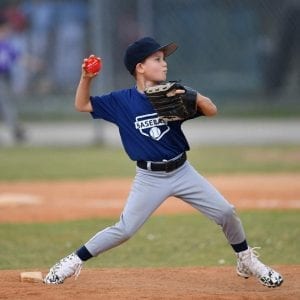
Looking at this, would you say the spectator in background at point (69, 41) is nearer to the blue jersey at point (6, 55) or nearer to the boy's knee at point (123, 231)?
the blue jersey at point (6, 55)

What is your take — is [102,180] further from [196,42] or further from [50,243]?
[196,42]

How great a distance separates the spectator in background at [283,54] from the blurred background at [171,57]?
0.7 inches

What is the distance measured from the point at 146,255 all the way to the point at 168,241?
616 millimetres

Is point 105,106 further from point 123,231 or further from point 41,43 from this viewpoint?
point 41,43

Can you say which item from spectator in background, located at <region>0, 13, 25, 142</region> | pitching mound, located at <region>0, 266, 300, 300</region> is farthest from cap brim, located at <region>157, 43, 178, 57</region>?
spectator in background, located at <region>0, 13, 25, 142</region>

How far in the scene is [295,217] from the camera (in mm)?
9148

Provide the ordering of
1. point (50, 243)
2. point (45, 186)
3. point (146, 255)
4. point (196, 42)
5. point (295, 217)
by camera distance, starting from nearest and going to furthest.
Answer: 1. point (146, 255)
2. point (50, 243)
3. point (295, 217)
4. point (45, 186)
5. point (196, 42)

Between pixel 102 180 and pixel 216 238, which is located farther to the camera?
pixel 102 180

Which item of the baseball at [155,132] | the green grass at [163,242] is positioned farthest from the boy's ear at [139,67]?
the green grass at [163,242]

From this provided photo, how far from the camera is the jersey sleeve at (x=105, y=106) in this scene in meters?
A: 6.03

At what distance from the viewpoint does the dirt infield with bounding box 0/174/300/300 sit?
18.7 ft

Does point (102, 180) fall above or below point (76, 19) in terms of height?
below

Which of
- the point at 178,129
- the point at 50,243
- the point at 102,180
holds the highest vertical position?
the point at 178,129

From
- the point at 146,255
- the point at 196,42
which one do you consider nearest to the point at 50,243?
the point at 146,255
